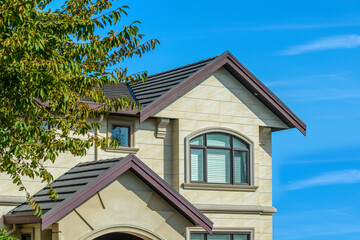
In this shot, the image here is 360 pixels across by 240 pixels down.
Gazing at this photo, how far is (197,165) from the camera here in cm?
2577

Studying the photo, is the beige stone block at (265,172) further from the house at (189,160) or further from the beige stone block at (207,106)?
the beige stone block at (207,106)

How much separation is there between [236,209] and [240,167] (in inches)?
68.2

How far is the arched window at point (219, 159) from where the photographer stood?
84.4 feet

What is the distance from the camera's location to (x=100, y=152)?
24.1 metres

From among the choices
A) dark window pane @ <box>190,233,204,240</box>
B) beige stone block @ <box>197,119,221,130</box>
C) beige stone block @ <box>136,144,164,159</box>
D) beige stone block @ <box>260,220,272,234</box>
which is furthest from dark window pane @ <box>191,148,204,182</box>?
beige stone block @ <box>260,220,272,234</box>

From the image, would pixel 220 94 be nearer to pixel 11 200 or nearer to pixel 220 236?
pixel 220 236

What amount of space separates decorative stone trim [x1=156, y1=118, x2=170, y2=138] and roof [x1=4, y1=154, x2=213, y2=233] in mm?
4070

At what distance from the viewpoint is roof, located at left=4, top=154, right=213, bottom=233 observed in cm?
1875

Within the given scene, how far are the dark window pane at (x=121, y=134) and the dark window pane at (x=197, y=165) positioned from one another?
265 cm

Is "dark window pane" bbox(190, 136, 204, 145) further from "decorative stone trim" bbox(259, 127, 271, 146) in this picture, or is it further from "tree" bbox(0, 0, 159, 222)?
"tree" bbox(0, 0, 159, 222)

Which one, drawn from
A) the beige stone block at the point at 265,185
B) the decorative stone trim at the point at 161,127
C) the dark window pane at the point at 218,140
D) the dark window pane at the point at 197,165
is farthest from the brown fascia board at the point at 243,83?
the beige stone block at the point at 265,185

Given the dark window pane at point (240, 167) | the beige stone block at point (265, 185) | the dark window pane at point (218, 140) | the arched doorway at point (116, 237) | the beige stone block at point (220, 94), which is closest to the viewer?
the arched doorway at point (116, 237)

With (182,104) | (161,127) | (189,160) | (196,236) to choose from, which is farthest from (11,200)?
(182,104)

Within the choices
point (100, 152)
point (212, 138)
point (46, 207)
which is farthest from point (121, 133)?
point (46, 207)
